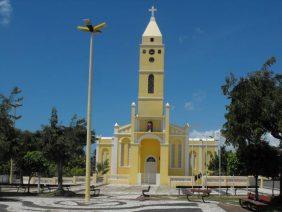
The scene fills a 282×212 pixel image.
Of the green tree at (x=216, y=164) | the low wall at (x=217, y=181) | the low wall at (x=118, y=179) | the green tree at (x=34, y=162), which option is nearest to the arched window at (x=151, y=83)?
the low wall at (x=118, y=179)

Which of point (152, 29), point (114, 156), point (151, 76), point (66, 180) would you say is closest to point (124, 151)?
point (114, 156)

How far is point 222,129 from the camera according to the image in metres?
21.9

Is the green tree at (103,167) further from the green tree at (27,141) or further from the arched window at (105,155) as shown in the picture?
the green tree at (27,141)

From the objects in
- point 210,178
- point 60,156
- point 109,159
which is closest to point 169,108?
point 210,178

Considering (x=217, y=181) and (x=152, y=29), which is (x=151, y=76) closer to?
(x=152, y=29)

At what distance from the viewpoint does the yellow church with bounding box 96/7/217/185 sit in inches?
2283

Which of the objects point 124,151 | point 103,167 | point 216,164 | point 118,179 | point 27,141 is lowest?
point 118,179

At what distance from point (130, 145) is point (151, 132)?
127 inches

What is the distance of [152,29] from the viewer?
204 feet

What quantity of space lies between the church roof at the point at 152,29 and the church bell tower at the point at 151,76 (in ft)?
0.71

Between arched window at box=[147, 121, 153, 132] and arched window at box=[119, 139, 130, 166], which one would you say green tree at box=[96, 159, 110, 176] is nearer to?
arched window at box=[119, 139, 130, 166]

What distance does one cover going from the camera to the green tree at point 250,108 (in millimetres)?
19906

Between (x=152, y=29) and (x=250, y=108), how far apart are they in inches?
1714

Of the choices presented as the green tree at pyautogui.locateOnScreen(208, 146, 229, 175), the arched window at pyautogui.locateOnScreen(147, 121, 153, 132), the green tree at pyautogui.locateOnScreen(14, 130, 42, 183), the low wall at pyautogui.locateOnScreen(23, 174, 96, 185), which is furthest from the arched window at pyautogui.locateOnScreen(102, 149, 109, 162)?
the green tree at pyautogui.locateOnScreen(14, 130, 42, 183)
